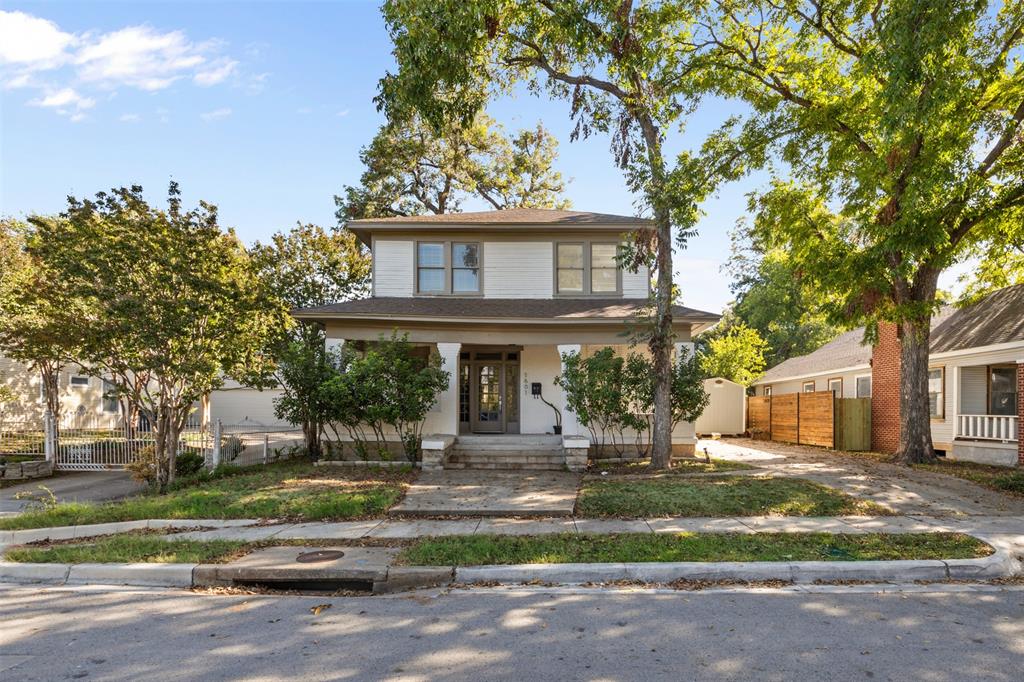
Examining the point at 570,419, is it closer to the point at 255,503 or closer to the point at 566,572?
the point at 255,503

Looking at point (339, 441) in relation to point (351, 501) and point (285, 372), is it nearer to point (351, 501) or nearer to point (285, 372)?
point (285, 372)

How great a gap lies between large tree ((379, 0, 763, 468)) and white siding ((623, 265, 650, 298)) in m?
2.86

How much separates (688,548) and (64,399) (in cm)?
2473

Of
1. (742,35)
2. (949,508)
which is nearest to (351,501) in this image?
(949,508)

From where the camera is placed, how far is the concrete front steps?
13922 mm

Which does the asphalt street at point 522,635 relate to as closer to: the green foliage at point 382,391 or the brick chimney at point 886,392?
the green foliage at point 382,391

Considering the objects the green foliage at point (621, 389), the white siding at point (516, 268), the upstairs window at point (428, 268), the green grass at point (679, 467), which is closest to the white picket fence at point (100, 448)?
the upstairs window at point (428, 268)

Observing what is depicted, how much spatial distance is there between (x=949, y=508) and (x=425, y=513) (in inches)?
312

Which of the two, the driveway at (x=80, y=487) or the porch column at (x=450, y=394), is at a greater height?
the porch column at (x=450, y=394)

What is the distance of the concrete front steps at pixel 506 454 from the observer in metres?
13.9

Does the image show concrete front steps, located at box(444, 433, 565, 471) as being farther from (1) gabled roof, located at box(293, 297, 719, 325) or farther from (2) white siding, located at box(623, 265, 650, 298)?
(2) white siding, located at box(623, 265, 650, 298)

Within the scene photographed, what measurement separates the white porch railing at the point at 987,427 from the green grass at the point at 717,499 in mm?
7395

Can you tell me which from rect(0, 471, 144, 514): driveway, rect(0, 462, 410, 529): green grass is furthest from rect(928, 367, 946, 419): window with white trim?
rect(0, 471, 144, 514): driveway

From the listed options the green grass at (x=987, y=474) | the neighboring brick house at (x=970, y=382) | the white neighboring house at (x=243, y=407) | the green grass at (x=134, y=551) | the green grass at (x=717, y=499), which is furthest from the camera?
the white neighboring house at (x=243, y=407)
